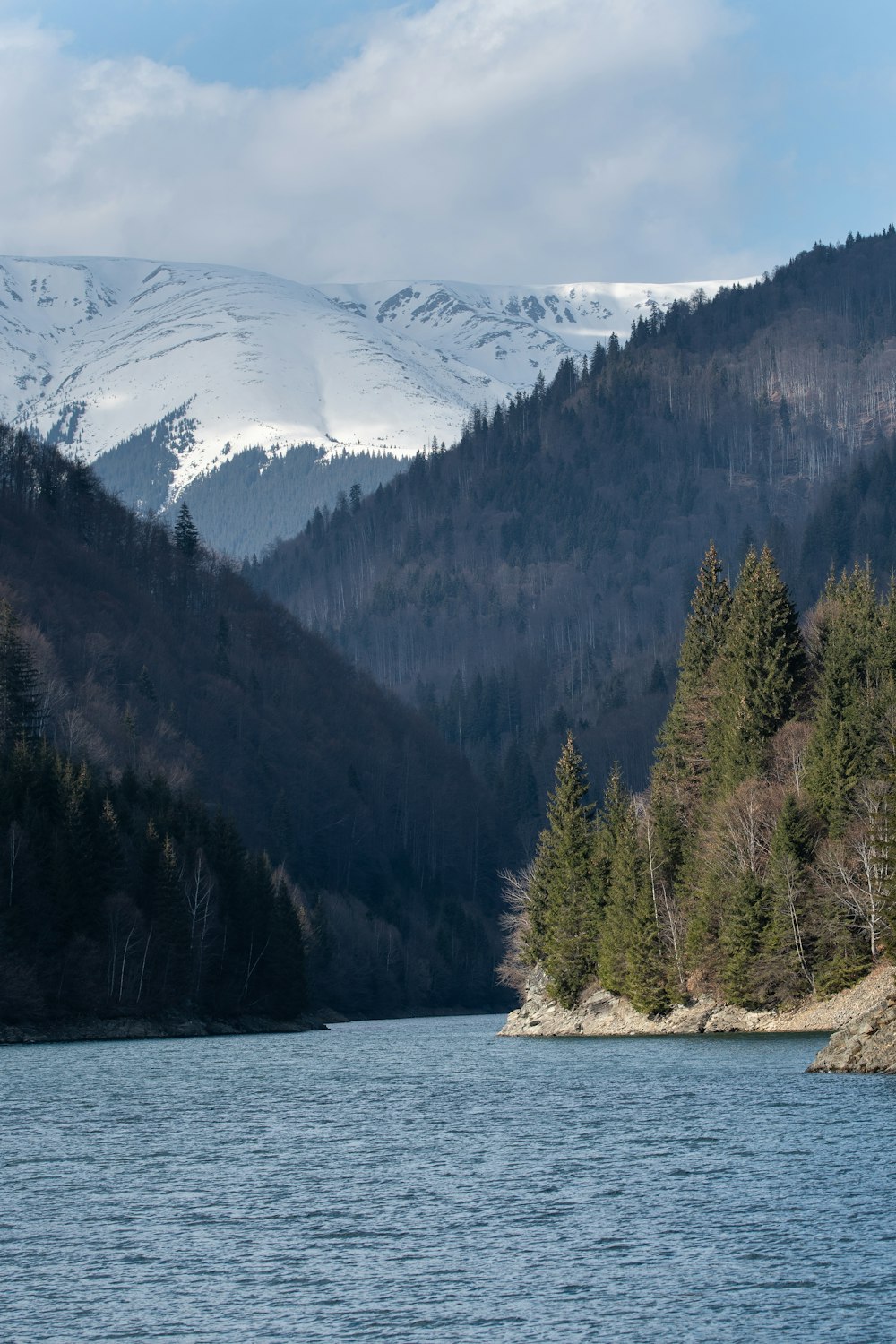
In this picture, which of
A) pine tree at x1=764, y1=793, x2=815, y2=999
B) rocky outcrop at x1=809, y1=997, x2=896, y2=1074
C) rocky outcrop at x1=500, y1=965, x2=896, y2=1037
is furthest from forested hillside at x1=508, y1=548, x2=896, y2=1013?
rocky outcrop at x1=809, y1=997, x2=896, y2=1074

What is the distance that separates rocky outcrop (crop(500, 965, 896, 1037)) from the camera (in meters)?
79.8

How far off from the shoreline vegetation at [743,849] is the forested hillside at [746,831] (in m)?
0.12

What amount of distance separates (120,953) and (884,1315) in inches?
3410

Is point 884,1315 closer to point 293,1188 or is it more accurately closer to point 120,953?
point 293,1188

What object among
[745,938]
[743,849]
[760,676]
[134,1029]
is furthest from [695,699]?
[134,1029]

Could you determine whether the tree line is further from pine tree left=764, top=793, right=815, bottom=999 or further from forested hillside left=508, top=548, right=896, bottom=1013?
pine tree left=764, top=793, right=815, bottom=999

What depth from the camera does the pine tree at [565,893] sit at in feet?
360

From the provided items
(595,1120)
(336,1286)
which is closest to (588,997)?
(595,1120)

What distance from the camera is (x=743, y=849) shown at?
93.5 meters

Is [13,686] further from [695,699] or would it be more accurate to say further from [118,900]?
[695,699]

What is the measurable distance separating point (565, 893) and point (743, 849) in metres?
21.0

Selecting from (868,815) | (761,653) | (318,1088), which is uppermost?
(761,653)

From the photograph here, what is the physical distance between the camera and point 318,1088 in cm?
7344

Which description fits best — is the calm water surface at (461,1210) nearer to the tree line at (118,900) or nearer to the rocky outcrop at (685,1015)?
the rocky outcrop at (685,1015)
